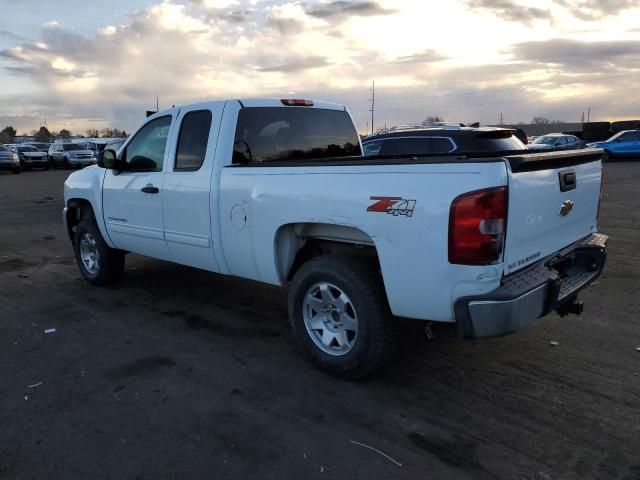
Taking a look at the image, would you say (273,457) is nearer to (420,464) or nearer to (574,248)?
(420,464)

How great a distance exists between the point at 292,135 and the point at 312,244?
1.34 meters

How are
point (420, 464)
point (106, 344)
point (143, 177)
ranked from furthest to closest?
point (143, 177) → point (106, 344) → point (420, 464)

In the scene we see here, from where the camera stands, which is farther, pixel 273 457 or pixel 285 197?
pixel 285 197

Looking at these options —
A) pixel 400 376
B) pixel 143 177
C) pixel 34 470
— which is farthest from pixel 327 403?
pixel 143 177

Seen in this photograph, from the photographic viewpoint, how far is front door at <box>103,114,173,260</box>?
208 inches

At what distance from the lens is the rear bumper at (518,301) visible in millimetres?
3057

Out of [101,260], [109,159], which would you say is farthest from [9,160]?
[109,159]

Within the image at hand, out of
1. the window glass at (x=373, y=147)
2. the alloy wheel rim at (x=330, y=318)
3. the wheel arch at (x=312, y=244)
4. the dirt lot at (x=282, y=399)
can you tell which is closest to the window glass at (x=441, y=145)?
the window glass at (x=373, y=147)

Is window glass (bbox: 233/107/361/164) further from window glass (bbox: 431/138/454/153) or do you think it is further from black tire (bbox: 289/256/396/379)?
window glass (bbox: 431/138/454/153)

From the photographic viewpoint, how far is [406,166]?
326 centimetres

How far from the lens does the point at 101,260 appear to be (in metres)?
6.30

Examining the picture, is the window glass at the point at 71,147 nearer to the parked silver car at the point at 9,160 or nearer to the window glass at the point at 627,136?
the parked silver car at the point at 9,160

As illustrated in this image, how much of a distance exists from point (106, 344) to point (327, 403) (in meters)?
2.19

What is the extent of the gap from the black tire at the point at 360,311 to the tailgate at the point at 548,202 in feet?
2.94
